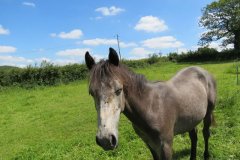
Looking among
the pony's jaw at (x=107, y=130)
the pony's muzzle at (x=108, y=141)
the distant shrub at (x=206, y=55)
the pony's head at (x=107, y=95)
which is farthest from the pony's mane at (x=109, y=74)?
the distant shrub at (x=206, y=55)

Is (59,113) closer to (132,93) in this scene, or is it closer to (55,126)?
(55,126)

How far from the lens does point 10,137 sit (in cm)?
1130

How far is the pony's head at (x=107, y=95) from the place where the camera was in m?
3.51

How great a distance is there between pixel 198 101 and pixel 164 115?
1291mm

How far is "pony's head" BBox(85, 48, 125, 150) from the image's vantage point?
11.5 ft

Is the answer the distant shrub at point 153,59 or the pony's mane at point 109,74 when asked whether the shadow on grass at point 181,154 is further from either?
the distant shrub at point 153,59

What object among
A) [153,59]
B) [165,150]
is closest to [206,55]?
[153,59]

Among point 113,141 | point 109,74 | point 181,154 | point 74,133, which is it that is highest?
point 109,74

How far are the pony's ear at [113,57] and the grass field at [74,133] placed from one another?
3.58 meters

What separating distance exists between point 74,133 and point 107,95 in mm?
6991

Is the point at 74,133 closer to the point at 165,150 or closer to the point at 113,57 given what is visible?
the point at 165,150

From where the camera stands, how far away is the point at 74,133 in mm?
10406

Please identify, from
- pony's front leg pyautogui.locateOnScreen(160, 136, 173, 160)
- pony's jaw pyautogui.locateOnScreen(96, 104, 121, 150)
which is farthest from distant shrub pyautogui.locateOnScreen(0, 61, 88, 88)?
pony's jaw pyautogui.locateOnScreen(96, 104, 121, 150)

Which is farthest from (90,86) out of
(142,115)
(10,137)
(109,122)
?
(10,137)
